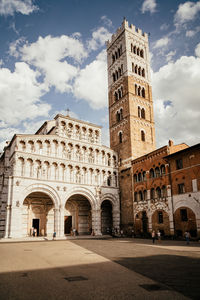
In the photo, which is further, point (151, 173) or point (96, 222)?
point (96, 222)

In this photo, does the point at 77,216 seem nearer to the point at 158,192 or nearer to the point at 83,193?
the point at 83,193

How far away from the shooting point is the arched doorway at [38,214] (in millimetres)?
33787

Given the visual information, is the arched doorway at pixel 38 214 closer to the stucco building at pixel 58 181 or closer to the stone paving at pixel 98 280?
the stucco building at pixel 58 181

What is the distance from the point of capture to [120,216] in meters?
38.3

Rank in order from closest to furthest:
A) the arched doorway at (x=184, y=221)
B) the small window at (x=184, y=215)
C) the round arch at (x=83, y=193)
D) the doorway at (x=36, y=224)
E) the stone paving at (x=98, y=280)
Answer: the stone paving at (x=98, y=280)
the arched doorway at (x=184, y=221)
the small window at (x=184, y=215)
the round arch at (x=83, y=193)
the doorway at (x=36, y=224)

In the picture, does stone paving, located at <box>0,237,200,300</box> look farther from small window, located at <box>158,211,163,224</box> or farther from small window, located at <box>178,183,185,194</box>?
small window, located at <box>158,211,163,224</box>

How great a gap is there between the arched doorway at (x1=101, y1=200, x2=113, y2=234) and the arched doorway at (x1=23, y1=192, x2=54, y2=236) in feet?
28.5

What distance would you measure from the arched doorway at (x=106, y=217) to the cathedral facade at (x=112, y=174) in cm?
2

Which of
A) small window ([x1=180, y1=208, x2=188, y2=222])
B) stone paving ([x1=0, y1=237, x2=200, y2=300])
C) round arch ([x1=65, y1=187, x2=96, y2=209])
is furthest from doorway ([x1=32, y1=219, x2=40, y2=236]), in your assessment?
stone paving ([x1=0, y1=237, x2=200, y2=300])

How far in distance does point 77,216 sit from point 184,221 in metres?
17.6

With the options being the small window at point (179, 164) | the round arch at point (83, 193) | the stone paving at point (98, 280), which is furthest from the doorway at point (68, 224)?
the stone paving at point (98, 280)

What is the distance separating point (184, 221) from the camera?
27672 mm

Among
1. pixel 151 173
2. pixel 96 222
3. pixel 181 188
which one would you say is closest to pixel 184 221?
pixel 181 188

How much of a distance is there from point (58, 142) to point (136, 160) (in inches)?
485
